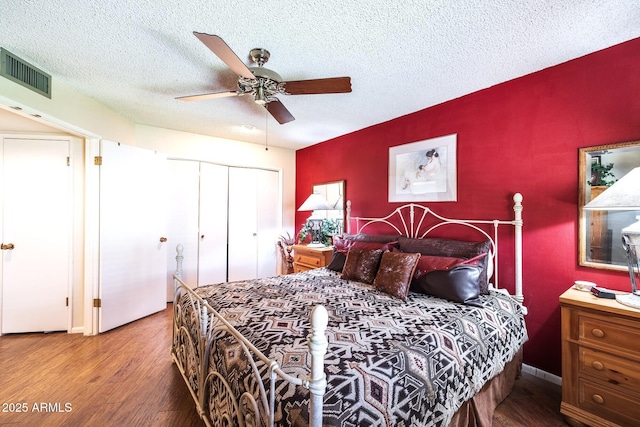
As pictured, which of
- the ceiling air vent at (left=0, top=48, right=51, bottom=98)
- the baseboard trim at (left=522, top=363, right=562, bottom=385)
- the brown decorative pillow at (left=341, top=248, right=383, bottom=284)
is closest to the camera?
the ceiling air vent at (left=0, top=48, right=51, bottom=98)

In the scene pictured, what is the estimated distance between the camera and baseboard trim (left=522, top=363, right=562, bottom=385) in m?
2.05

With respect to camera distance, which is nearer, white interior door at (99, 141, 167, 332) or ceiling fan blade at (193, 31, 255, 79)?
ceiling fan blade at (193, 31, 255, 79)

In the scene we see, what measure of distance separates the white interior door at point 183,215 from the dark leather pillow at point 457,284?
335 centimetres

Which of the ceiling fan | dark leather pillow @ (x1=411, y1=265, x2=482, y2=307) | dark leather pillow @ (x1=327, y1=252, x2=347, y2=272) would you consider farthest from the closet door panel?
dark leather pillow @ (x1=411, y1=265, x2=482, y2=307)

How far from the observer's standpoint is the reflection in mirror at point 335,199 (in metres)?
3.90

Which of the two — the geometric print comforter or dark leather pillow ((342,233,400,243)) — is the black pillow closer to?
dark leather pillow ((342,233,400,243))

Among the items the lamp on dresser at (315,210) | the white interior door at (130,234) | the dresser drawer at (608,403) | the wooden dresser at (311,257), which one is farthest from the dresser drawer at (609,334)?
the white interior door at (130,234)

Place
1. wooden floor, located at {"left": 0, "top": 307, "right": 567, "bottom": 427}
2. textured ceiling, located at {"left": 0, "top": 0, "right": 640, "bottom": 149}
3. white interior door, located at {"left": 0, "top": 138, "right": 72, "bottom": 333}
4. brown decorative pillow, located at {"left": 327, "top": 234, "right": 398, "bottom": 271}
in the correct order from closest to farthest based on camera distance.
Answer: textured ceiling, located at {"left": 0, "top": 0, "right": 640, "bottom": 149}, wooden floor, located at {"left": 0, "top": 307, "right": 567, "bottom": 427}, brown decorative pillow, located at {"left": 327, "top": 234, "right": 398, "bottom": 271}, white interior door, located at {"left": 0, "top": 138, "right": 72, "bottom": 333}

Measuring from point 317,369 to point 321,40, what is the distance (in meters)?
1.89

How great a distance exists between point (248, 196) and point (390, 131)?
2495 mm

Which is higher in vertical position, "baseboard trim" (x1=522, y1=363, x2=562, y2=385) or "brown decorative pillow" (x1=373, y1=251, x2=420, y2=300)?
"brown decorative pillow" (x1=373, y1=251, x2=420, y2=300)

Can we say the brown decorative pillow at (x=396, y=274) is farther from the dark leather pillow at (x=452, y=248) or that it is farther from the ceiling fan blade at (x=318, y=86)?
the ceiling fan blade at (x=318, y=86)

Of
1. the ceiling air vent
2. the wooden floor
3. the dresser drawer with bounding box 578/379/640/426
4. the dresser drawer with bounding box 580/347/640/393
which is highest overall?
the ceiling air vent

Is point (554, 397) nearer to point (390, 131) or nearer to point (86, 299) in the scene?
point (390, 131)
